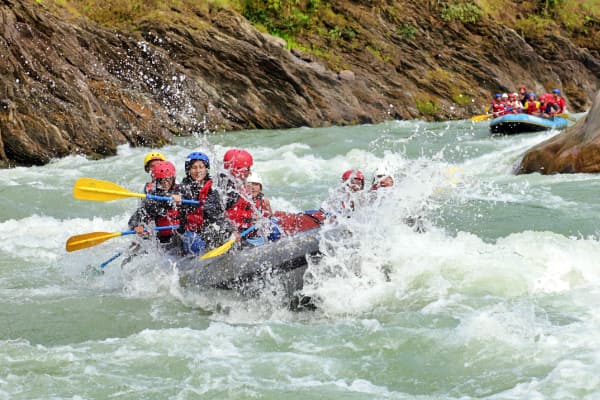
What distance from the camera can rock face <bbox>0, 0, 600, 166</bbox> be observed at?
13919 mm

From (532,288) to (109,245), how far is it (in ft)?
15.3

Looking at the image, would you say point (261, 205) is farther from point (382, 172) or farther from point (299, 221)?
point (382, 172)

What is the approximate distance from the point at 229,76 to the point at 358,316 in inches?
510

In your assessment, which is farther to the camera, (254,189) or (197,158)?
(197,158)

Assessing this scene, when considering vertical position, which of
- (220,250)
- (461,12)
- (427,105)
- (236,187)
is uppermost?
(461,12)

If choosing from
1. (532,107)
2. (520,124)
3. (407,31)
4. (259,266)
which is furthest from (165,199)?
(407,31)

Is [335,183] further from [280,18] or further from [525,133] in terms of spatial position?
[280,18]

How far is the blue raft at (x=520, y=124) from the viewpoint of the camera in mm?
17625

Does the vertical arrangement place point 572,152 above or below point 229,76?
below

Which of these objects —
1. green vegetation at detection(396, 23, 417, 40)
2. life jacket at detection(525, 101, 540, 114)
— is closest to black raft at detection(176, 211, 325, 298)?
life jacket at detection(525, 101, 540, 114)

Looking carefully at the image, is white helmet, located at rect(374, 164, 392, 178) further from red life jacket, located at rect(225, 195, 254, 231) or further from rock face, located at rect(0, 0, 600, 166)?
rock face, located at rect(0, 0, 600, 166)

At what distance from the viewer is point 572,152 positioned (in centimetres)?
1146

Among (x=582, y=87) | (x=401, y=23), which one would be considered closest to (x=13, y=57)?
(x=401, y=23)

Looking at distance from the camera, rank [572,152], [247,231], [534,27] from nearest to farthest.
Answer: [247,231] < [572,152] < [534,27]
